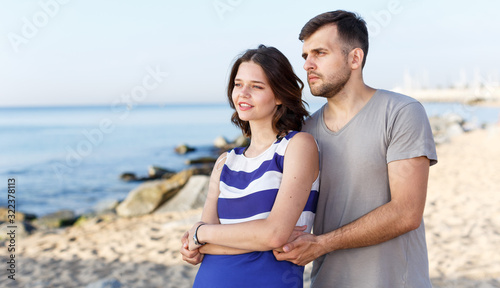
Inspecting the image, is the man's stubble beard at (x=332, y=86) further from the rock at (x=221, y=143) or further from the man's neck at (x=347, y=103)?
the rock at (x=221, y=143)

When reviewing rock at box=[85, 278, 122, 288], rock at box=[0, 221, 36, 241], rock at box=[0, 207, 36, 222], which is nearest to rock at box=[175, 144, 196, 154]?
rock at box=[0, 207, 36, 222]

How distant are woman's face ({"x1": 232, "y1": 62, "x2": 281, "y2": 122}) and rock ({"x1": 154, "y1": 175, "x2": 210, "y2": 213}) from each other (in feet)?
20.7

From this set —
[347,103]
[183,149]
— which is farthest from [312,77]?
[183,149]

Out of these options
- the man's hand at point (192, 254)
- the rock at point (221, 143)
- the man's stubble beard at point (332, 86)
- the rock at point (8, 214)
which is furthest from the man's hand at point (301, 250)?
the rock at point (221, 143)

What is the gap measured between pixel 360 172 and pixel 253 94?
0.61 metres

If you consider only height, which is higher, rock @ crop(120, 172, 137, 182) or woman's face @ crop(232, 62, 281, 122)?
woman's face @ crop(232, 62, 281, 122)

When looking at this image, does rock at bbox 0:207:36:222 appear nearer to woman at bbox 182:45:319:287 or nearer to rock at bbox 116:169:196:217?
rock at bbox 116:169:196:217

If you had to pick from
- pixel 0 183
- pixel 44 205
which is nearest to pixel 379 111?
pixel 44 205

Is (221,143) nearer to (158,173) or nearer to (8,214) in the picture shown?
(158,173)

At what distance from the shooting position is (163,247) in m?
5.71

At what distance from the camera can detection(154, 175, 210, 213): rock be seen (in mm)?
8141

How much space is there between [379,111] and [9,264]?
546 cm

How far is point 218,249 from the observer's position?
1896 millimetres

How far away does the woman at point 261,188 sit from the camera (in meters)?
1.76
